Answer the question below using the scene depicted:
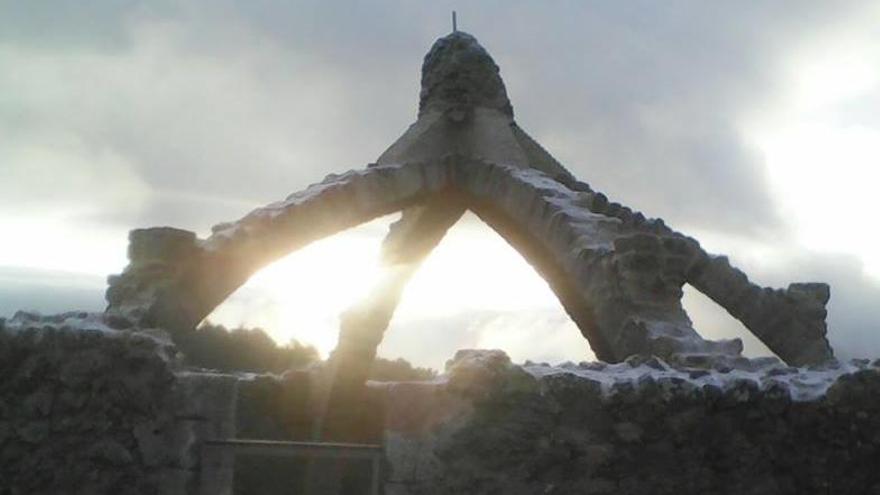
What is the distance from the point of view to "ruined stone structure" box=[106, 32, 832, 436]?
7043mm

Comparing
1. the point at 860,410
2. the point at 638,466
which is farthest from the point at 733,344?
the point at 638,466

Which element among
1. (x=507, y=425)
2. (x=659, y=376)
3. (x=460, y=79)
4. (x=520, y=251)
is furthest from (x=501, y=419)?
(x=460, y=79)

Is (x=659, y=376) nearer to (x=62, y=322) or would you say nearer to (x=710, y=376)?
(x=710, y=376)

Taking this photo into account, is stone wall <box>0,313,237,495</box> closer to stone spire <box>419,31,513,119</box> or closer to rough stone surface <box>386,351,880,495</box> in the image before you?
rough stone surface <box>386,351,880,495</box>

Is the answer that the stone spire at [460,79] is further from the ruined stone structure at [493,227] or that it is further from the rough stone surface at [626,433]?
the rough stone surface at [626,433]

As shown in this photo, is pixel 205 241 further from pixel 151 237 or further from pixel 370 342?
pixel 370 342

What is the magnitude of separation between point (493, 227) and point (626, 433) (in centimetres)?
576

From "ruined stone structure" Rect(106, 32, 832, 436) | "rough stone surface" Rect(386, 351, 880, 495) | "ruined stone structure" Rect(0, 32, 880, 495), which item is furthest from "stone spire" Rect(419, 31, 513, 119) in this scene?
"rough stone surface" Rect(386, 351, 880, 495)

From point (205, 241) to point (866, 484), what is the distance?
5.26 metres

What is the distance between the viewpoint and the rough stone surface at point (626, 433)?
14.2ft

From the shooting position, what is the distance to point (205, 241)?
7.80 meters

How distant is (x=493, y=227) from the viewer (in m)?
10.0

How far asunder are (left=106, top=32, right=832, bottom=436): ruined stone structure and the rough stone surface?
1689 millimetres

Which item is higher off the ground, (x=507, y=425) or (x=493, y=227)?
(x=493, y=227)
